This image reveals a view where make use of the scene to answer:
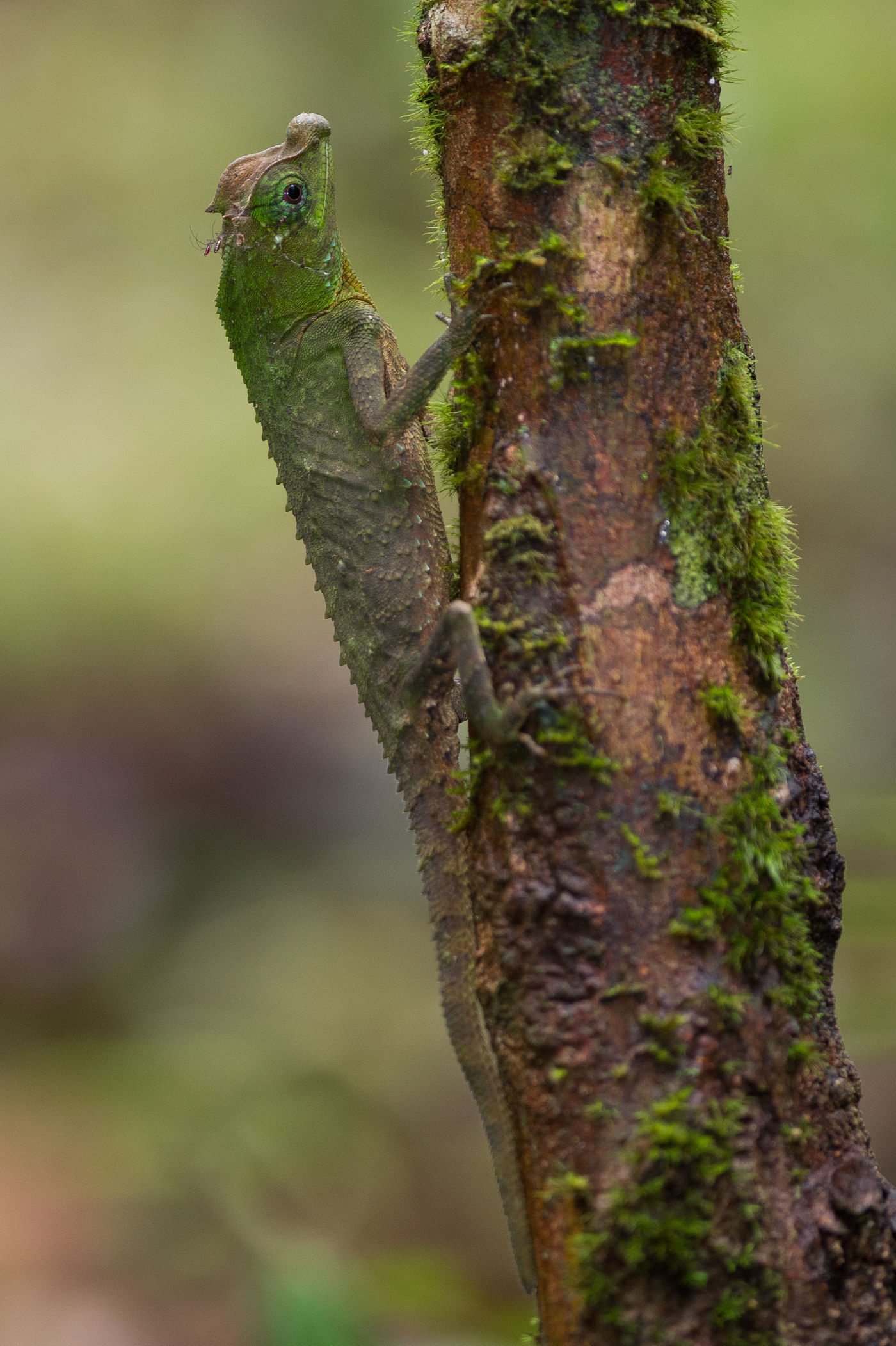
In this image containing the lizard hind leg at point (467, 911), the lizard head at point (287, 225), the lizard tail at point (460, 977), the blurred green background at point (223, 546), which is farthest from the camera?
the blurred green background at point (223, 546)

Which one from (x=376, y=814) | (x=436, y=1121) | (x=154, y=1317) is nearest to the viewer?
(x=154, y=1317)

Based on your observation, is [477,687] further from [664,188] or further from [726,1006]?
[664,188]

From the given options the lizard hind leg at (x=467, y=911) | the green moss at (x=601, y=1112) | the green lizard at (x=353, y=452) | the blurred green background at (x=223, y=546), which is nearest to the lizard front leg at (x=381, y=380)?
the green lizard at (x=353, y=452)

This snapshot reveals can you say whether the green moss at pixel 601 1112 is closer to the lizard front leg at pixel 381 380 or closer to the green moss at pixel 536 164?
the lizard front leg at pixel 381 380

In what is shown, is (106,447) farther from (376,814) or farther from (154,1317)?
(154,1317)

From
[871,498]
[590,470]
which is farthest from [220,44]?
[590,470]

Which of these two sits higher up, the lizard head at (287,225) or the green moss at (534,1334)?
the lizard head at (287,225)
